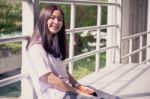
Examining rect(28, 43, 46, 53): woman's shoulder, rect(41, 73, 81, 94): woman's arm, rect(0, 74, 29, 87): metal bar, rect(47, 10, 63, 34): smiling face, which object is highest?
rect(47, 10, 63, 34): smiling face

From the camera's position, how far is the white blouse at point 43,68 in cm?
199

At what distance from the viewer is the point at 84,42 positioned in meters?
14.0

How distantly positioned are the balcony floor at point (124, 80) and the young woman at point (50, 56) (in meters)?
1.09

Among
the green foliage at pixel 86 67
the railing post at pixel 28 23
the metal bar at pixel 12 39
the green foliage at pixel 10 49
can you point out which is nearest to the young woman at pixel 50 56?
the metal bar at pixel 12 39

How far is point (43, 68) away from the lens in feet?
6.47

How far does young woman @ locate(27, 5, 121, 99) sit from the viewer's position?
200 cm

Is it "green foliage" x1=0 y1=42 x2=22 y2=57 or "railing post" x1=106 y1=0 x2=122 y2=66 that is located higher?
"railing post" x1=106 y1=0 x2=122 y2=66

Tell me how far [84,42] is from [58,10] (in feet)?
39.2

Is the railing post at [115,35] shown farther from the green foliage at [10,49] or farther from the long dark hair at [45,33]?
the green foliage at [10,49]

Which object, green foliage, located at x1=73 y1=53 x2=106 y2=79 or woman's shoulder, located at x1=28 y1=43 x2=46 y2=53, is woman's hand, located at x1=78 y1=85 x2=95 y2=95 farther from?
green foliage, located at x1=73 y1=53 x2=106 y2=79

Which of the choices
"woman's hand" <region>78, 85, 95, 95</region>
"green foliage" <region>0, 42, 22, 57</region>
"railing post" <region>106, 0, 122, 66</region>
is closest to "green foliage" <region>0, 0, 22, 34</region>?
"green foliage" <region>0, 42, 22, 57</region>

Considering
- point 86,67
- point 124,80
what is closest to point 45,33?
point 124,80

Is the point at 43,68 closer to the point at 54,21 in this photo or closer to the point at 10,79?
the point at 54,21

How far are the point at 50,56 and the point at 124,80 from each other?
1.85 metres
